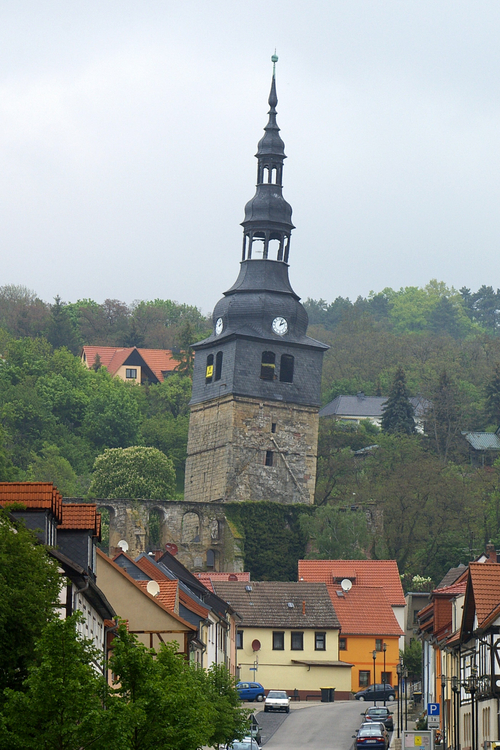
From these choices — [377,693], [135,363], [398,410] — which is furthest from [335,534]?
[135,363]

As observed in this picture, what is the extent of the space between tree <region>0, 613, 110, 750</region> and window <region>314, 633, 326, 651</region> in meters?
49.7

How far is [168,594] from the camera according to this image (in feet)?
147

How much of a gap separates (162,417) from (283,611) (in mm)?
64876

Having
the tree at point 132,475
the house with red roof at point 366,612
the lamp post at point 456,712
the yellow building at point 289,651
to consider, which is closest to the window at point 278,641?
the yellow building at point 289,651

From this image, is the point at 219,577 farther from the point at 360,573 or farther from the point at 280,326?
the point at 280,326

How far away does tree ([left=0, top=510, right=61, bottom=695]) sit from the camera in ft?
69.9

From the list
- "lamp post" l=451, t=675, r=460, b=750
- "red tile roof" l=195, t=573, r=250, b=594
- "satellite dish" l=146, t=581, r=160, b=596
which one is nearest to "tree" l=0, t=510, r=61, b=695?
"lamp post" l=451, t=675, r=460, b=750

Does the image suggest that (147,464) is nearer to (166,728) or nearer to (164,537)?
(164,537)

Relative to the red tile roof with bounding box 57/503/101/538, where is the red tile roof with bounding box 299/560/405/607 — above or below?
above

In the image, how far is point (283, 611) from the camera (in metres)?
69.8

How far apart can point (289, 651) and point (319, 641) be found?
1352 mm

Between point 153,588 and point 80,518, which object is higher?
point 153,588

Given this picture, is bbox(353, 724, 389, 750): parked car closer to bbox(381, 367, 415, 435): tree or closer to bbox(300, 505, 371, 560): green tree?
bbox(300, 505, 371, 560): green tree

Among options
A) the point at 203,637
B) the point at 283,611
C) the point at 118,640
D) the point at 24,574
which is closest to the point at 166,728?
the point at 118,640
